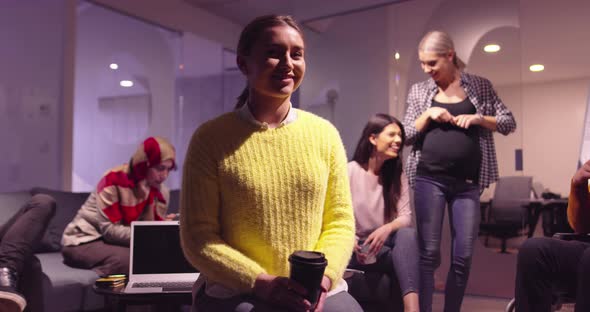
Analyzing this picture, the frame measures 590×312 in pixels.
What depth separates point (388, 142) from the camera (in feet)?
9.57

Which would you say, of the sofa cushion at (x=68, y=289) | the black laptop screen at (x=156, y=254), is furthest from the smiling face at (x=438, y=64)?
the sofa cushion at (x=68, y=289)

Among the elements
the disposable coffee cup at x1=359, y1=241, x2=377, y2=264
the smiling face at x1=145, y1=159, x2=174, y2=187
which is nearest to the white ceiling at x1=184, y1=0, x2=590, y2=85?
the disposable coffee cup at x1=359, y1=241, x2=377, y2=264

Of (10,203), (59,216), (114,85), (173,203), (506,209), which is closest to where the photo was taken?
(10,203)

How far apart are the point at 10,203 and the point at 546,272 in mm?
3229

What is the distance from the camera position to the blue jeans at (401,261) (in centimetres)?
253

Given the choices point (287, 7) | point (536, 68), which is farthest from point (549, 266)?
point (536, 68)

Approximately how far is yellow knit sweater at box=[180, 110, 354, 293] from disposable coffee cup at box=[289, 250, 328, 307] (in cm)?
13

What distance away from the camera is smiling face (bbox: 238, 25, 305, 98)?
1249 mm

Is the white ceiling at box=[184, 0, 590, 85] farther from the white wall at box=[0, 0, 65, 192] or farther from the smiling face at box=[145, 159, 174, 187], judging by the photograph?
the smiling face at box=[145, 159, 174, 187]

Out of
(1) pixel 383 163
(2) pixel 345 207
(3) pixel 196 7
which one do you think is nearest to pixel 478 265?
(1) pixel 383 163

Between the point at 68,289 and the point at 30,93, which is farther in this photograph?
the point at 30,93

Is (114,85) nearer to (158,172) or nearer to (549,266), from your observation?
(158,172)

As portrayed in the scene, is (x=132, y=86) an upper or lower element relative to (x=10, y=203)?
upper

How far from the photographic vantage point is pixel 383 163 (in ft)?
9.74
